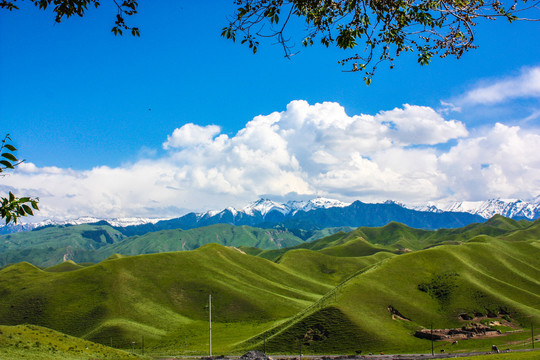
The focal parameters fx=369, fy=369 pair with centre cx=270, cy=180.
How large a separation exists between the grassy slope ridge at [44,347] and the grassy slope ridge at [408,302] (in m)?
63.3

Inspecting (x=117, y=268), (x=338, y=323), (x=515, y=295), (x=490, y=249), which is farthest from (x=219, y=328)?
(x=490, y=249)

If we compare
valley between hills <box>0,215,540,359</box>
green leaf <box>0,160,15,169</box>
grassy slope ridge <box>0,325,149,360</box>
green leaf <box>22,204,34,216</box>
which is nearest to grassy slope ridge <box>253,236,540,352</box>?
valley between hills <box>0,215,540,359</box>

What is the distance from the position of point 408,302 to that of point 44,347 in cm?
11821

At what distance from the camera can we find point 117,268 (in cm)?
19062

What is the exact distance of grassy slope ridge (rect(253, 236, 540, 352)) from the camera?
113 metres

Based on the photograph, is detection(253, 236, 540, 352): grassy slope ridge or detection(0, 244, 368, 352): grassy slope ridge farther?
detection(0, 244, 368, 352): grassy slope ridge

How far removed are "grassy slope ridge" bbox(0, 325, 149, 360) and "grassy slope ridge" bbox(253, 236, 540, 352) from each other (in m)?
63.3

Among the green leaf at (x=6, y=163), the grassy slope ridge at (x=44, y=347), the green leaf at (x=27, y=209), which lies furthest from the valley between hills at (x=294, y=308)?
the green leaf at (x=6, y=163)

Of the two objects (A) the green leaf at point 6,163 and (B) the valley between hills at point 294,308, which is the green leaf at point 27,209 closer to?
(A) the green leaf at point 6,163

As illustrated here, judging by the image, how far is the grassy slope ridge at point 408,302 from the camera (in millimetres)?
113438

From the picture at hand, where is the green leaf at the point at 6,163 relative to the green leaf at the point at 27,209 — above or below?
above

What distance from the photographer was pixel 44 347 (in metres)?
53.4

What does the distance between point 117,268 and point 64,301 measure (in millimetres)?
31379

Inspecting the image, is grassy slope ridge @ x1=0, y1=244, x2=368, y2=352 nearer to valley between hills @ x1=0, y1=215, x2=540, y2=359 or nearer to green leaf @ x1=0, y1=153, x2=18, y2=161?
valley between hills @ x1=0, y1=215, x2=540, y2=359
